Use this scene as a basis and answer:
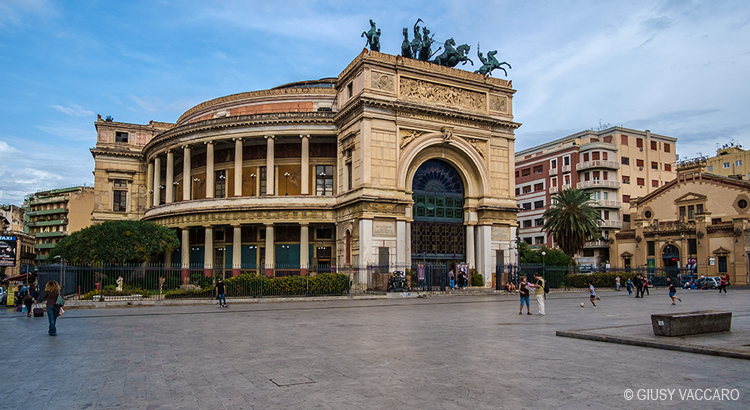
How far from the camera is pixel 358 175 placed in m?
38.0

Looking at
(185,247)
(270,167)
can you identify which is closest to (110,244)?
(185,247)

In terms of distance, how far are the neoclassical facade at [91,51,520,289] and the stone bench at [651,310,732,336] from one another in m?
24.6

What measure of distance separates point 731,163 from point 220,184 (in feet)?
206

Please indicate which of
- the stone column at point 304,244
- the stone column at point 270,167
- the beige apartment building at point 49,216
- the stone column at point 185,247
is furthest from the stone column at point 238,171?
the beige apartment building at point 49,216

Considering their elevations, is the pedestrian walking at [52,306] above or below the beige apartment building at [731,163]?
below

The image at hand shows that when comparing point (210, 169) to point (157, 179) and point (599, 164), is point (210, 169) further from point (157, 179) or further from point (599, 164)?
point (599, 164)

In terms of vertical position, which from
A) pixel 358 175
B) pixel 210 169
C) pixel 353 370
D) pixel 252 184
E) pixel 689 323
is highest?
pixel 210 169

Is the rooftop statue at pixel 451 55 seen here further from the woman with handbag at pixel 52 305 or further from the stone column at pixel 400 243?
the woman with handbag at pixel 52 305

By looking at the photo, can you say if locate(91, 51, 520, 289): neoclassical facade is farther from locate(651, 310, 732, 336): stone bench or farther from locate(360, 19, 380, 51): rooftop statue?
locate(651, 310, 732, 336): stone bench

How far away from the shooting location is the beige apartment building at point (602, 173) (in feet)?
219

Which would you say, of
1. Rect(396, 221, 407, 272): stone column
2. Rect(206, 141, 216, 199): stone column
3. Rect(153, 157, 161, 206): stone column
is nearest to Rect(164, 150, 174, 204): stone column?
Rect(153, 157, 161, 206): stone column

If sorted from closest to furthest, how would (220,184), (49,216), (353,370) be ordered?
(353,370) < (220,184) < (49,216)

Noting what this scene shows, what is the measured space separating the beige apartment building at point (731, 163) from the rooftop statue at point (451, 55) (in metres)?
43.3

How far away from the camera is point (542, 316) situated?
1938cm
